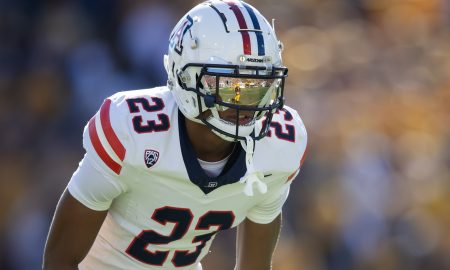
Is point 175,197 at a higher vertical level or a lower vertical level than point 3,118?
higher

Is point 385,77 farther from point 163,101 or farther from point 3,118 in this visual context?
point 163,101

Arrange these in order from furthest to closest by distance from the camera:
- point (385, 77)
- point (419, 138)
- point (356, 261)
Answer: point (385, 77) < point (419, 138) < point (356, 261)

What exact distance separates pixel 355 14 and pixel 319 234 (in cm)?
197

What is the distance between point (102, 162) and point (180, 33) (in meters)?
0.44

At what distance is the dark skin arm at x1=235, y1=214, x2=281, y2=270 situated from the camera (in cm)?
262

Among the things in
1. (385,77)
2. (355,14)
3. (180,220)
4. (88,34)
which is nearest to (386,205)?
(385,77)

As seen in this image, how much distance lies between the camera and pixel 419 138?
513 cm

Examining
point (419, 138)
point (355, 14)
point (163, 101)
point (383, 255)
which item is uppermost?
point (163, 101)

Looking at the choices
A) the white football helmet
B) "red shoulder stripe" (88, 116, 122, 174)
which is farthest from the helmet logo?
"red shoulder stripe" (88, 116, 122, 174)

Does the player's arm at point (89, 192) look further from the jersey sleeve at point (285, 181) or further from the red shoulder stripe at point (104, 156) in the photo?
the jersey sleeve at point (285, 181)

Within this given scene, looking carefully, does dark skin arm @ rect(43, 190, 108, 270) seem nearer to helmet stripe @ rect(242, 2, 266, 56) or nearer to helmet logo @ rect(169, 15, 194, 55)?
helmet logo @ rect(169, 15, 194, 55)

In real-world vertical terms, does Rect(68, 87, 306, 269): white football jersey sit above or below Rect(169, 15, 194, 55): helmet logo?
below

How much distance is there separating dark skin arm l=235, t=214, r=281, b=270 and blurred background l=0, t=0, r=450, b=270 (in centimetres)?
181

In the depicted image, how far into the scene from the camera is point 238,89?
7.29ft
